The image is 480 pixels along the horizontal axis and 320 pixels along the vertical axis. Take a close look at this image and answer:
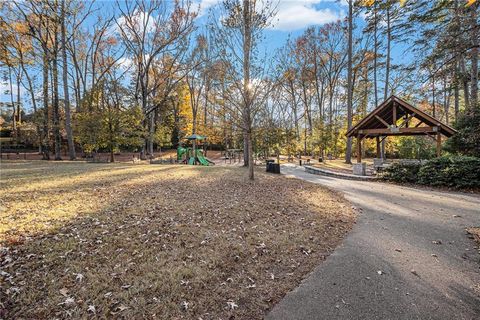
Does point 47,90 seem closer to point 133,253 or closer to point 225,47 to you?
point 225,47

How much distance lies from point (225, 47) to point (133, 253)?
7.32 meters

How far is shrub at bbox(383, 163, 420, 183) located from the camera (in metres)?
9.73

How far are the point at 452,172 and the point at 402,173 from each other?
5.54 feet

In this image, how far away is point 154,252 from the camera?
10.8ft

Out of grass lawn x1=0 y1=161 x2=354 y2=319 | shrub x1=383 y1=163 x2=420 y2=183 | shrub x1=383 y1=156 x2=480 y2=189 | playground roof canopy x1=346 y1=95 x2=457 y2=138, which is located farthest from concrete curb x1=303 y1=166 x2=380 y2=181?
grass lawn x1=0 y1=161 x2=354 y2=319

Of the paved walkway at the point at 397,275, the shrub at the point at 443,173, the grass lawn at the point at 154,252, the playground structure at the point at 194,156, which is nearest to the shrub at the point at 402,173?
the shrub at the point at 443,173

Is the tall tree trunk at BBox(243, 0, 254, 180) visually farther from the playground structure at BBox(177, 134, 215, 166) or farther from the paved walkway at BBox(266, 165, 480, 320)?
the playground structure at BBox(177, 134, 215, 166)

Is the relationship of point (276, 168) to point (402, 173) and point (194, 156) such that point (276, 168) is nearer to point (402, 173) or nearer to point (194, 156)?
point (402, 173)

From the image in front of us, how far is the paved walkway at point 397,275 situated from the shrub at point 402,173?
4.71 metres

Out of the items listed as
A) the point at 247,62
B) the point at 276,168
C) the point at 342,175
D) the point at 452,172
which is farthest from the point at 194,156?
the point at 452,172

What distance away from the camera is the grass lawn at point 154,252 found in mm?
2328

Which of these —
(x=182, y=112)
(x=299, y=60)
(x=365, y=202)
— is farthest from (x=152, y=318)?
(x=182, y=112)

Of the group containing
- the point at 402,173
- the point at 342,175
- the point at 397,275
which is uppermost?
the point at 402,173

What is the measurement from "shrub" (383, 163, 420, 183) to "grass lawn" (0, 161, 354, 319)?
5.66 metres
